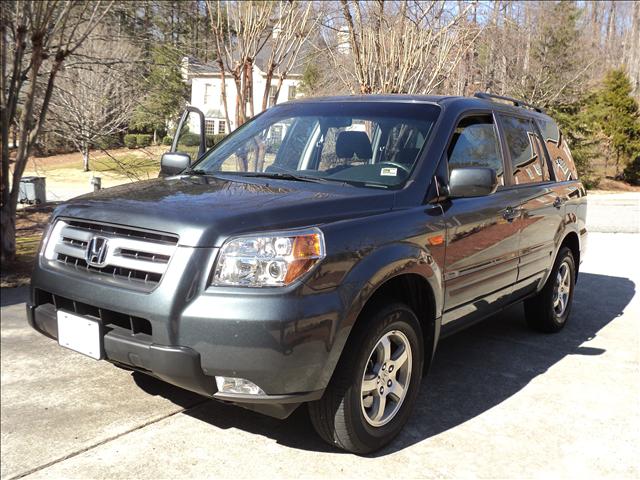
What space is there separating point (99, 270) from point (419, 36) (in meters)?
8.70

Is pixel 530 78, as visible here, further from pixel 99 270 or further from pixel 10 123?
pixel 99 270

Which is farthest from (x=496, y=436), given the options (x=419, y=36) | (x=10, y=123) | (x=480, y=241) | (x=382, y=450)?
(x=419, y=36)

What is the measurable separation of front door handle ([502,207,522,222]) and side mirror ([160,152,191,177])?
7.38 ft

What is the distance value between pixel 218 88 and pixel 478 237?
24530 millimetres

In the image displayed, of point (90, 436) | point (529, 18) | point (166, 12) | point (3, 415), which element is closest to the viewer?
point (3, 415)

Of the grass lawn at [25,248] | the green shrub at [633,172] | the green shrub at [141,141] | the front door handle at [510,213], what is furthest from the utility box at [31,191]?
the green shrub at [633,172]

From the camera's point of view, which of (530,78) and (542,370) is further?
(530,78)

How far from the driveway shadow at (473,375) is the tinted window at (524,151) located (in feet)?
4.63

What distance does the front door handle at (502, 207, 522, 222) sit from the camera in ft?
14.3

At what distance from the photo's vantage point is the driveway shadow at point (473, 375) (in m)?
3.54

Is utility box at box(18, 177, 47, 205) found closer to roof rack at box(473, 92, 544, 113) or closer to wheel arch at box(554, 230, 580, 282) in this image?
roof rack at box(473, 92, 544, 113)

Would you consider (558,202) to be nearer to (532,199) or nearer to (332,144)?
(532,199)

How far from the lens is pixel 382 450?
3.33 metres

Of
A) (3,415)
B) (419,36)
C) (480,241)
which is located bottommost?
(3,415)
